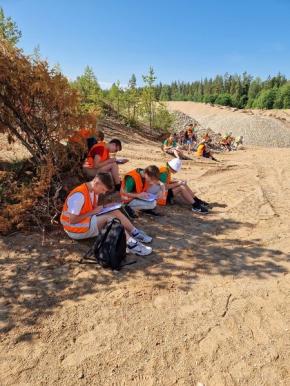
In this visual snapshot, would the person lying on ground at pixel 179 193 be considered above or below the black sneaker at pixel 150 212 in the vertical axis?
above

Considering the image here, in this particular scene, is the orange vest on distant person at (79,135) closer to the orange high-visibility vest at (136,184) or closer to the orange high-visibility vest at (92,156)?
the orange high-visibility vest at (92,156)

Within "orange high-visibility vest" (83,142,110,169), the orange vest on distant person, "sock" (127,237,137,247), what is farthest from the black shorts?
"sock" (127,237,137,247)

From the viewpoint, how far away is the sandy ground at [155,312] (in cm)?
288

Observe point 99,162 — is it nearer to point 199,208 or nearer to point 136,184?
point 136,184

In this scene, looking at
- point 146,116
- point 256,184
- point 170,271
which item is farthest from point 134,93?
point 170,271

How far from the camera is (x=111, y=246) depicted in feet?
13.6

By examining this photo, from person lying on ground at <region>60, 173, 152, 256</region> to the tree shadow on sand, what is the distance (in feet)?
0.68

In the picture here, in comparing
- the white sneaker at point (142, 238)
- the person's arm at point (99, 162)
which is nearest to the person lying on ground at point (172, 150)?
the person's arm at point (99, 162)

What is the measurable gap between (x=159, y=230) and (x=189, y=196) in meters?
1.45

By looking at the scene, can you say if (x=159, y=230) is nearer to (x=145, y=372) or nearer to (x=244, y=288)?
(x=244, y=288)

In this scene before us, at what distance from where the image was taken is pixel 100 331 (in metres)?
3.27

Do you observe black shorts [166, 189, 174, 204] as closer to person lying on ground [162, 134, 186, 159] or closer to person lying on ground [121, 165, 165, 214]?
person lying on ground [121, 165, 165, 214]

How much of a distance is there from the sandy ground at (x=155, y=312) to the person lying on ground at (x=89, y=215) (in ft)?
0.76

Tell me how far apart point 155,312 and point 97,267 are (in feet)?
3.59
